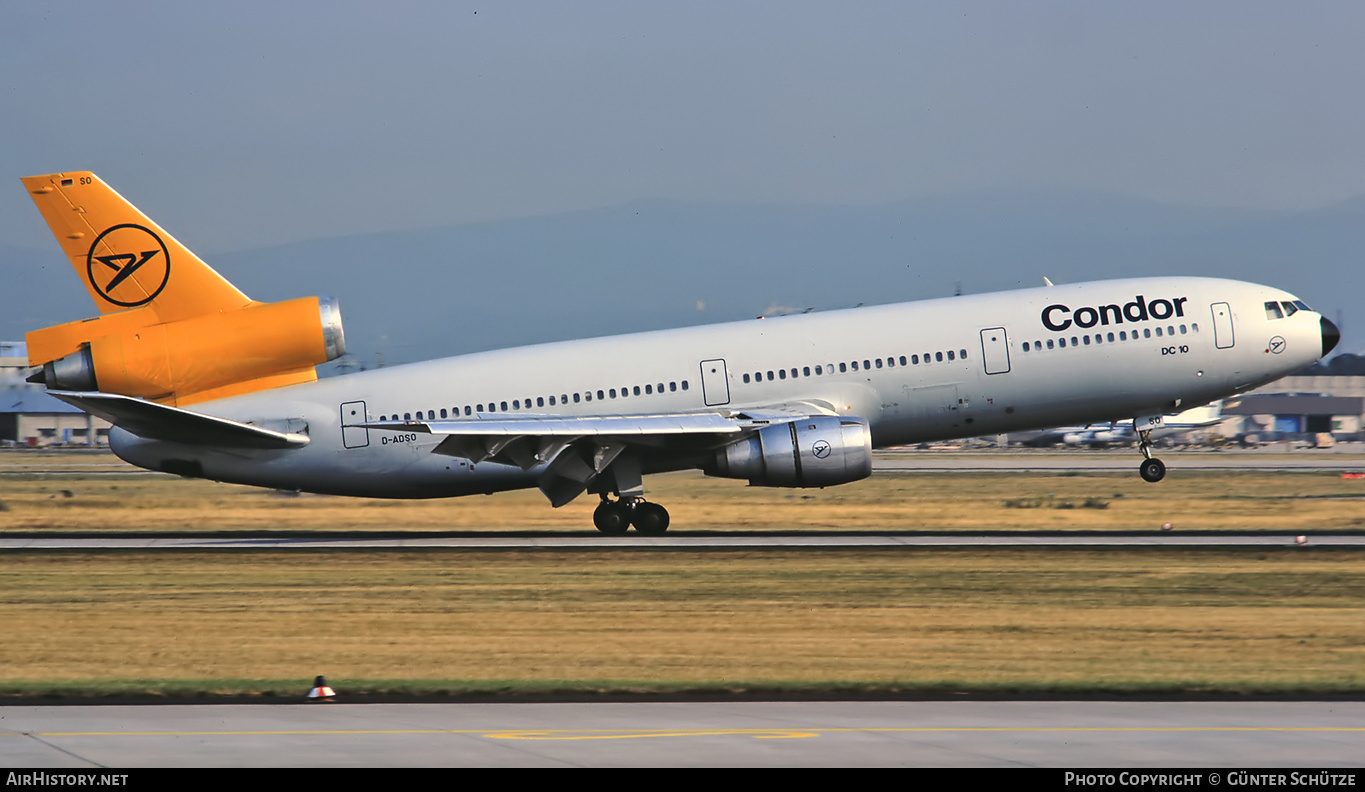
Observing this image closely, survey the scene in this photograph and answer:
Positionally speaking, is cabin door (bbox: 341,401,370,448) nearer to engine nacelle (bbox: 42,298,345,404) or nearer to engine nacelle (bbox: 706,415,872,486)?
engine nacelle (bbox: 42,298,345,404)

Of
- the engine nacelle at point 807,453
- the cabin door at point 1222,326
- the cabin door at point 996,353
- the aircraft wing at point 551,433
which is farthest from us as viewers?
the cabin door at point 1222,326

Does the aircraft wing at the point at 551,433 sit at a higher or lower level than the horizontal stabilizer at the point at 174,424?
lower

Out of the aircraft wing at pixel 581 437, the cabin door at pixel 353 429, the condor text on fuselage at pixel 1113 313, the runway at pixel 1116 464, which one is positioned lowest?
the runway at pixel 1116 464

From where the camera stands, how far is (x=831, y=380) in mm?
34219

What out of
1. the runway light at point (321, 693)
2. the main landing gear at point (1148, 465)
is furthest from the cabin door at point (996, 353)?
the runway light at point (321, 693)

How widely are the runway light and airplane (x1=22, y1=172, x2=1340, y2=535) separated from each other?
57.0 feet

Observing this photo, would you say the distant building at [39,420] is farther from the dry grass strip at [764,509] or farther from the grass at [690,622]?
the grass at [690,622]

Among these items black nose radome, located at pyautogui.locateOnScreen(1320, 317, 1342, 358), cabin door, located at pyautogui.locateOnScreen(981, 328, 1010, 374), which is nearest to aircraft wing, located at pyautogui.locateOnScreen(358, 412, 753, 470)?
cabin door, located at pyautogui.locateOnScreen(981, 328, 1010, 374)

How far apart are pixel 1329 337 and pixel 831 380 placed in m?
12.8

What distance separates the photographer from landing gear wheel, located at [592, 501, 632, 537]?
34250 millimetres

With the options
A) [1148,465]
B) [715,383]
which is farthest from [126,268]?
[1148,465]

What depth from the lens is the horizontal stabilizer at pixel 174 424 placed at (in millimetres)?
30344

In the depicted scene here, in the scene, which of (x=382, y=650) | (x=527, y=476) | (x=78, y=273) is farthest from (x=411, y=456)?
(x=382, y=650)
